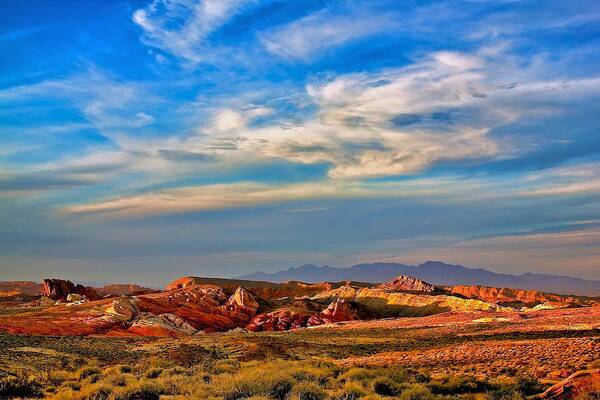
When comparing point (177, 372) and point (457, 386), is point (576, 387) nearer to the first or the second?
point (457, 386)

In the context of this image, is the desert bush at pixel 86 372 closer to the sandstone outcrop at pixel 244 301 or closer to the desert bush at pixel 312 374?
the desert bush at pixel 312 374

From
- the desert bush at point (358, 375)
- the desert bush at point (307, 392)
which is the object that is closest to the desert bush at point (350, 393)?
the desert bush at point (307, 392)

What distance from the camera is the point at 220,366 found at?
88.1 ft

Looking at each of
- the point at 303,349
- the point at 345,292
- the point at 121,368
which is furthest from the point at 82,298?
the point at 121,368

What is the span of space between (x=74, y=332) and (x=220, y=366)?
40160 mm

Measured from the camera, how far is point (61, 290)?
11381 centimetres

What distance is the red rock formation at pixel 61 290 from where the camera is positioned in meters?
111

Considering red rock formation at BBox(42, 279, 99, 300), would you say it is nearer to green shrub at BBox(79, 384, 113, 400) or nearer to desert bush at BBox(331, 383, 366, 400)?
green shrub at BBox(79, 384, 113, 400)

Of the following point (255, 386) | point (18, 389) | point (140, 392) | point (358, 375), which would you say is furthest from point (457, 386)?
point (18, 389)

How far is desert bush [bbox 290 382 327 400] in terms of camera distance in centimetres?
1742

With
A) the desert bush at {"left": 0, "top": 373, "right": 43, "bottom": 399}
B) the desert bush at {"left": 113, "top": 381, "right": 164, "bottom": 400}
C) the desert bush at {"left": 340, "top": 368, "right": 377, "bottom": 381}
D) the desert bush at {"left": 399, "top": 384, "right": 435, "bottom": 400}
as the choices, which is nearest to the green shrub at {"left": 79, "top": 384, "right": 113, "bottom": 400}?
the desert bush at {"left": 113, "top": 381, "right": 164, "bottom": 400}

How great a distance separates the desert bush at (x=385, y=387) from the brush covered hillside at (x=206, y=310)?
1798 inches

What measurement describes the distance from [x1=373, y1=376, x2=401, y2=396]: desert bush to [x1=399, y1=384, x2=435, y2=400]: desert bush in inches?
29.5

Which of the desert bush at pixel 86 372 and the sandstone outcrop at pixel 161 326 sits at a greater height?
the desert bush at pixel 86 372
